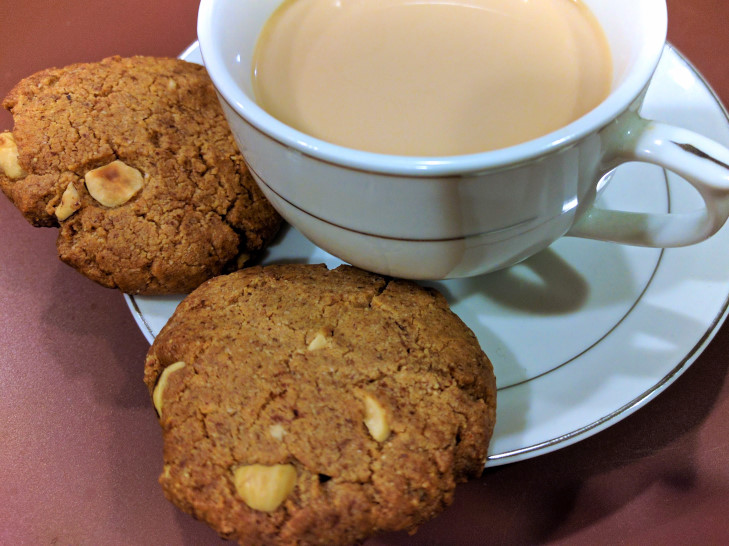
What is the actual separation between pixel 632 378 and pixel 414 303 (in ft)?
1.12

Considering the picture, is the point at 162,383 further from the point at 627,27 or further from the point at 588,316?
the point at 627,27

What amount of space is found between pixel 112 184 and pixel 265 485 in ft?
1.77

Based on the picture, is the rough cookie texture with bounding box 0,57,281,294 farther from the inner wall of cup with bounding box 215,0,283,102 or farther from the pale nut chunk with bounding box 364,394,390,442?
the pale nut chunk with bounding box 364,394,390,442

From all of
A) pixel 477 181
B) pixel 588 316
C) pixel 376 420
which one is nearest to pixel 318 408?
pixel 376 420

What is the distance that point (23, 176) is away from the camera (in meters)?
1.00

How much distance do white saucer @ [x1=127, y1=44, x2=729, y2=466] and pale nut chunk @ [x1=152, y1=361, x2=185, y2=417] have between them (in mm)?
147

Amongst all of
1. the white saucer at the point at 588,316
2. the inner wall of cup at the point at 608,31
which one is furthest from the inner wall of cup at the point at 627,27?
the white saucer at the point at 588,316

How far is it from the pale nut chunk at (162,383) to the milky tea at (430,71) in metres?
0.39

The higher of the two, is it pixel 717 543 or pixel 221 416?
pixel 221 416

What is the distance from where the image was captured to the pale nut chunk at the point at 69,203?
96 centimetres

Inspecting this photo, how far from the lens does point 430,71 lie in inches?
37.1

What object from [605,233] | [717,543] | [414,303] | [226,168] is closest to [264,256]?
[226,168]

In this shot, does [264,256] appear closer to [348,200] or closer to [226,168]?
[226,168]

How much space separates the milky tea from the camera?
0.87m
